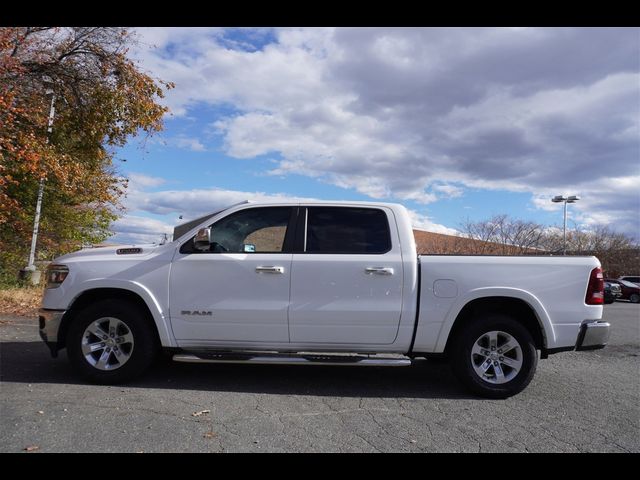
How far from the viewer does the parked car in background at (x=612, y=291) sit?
24.2 m

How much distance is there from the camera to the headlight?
535 cm

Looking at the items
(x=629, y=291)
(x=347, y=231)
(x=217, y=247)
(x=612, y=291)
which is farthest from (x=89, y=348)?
(x=629, y=291)

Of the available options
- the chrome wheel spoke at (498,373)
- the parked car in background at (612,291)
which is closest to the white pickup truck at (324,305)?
the chrome wheel spoke at (498,373)

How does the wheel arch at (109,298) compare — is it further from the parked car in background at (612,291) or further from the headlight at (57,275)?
the parked car in background at (612,291)

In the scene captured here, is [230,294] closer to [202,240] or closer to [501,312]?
[202,240]

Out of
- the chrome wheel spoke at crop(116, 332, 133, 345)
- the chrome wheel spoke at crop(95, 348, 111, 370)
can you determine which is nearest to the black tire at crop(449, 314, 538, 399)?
the chrome wheel spoke at crop(116, 332, 133, 345)

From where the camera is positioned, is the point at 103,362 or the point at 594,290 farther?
the point at 103,362

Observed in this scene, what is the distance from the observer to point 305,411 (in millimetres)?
4566

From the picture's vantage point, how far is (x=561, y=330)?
508cm

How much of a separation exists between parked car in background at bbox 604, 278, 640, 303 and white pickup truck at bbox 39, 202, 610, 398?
28.9 m

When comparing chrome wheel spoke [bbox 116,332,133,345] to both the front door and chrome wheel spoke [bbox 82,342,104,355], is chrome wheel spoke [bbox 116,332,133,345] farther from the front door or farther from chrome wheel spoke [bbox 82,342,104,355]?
the front door

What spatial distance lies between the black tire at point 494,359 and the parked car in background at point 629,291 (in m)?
28.9

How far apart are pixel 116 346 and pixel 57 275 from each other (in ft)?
3.28
